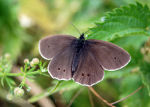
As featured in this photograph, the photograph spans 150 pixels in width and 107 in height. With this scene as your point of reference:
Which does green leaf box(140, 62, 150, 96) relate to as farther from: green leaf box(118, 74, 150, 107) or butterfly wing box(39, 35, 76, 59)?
butterfly wing box(39, 35, 76, 59)

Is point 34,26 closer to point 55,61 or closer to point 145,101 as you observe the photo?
point 55,61

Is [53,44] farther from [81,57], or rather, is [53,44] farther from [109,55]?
[109,55]

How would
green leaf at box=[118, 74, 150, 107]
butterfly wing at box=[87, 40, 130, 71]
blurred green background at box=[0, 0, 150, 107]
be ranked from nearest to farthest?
butterfly wing at box=[87, 40, 130, 71] → green leaf at box=[118, 74, 150, 107] → blurred green background at box=[0, 0, 150, 107]

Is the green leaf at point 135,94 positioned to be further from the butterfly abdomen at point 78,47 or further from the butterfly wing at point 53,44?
the butterfly wing at point 53,44

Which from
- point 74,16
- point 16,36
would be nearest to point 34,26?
point 16,36

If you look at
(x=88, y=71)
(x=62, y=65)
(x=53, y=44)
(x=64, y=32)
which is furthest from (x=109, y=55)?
(x=64, y=32)

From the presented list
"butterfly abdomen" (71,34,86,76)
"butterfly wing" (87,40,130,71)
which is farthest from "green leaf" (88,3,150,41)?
"butterfly abdomen" (71,34,86,76)

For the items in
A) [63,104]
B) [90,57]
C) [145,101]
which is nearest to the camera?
[90,57]
